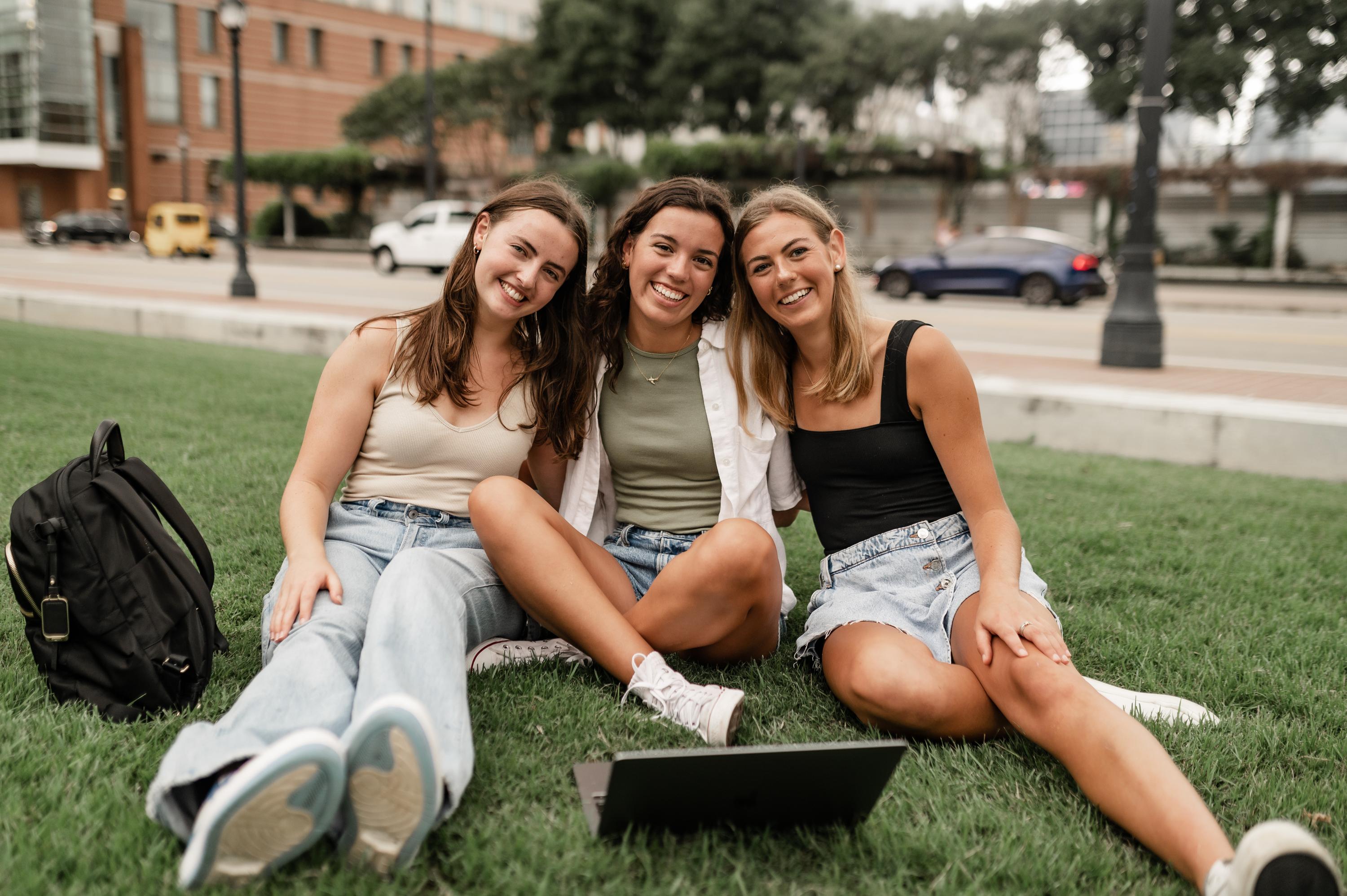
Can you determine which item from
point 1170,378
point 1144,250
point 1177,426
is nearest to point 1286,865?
point 1177,426

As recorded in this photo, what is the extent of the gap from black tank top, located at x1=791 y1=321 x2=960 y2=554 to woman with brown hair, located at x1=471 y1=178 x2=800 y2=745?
0.17m

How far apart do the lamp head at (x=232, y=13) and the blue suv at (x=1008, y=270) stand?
38.6 ft

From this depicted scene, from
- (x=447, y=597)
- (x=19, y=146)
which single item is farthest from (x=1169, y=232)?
(x=19, y=146)

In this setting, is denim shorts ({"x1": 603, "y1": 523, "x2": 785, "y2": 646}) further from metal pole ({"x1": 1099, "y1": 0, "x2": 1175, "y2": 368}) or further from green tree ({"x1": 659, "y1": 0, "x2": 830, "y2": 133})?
green tree ({"x1": 659, "y1": 0, "x2": 830, "y2": 133})

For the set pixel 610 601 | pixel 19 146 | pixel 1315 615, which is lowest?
pixel 1315 615

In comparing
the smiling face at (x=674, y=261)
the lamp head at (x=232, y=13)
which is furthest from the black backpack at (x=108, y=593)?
the lamp head at (x=232, y=13)

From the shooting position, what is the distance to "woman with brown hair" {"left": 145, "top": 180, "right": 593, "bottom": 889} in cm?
179

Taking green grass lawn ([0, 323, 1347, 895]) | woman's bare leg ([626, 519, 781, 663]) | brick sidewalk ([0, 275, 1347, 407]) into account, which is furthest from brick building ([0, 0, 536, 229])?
woman's bare leg ([626, 519, 781, 663])

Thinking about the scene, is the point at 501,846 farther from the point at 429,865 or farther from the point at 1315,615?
the point at 1315,615

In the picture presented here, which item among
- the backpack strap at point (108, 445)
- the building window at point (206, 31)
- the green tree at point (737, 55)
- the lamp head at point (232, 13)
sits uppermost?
the building window at point (206, 31)

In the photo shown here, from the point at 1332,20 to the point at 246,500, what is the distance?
3345 cm

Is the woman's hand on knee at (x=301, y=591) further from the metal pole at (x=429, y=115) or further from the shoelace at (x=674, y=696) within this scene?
the metal pole at (x=429, y=115)

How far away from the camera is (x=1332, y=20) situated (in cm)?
2861

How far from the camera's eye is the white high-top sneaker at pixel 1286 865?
5.44 feet
